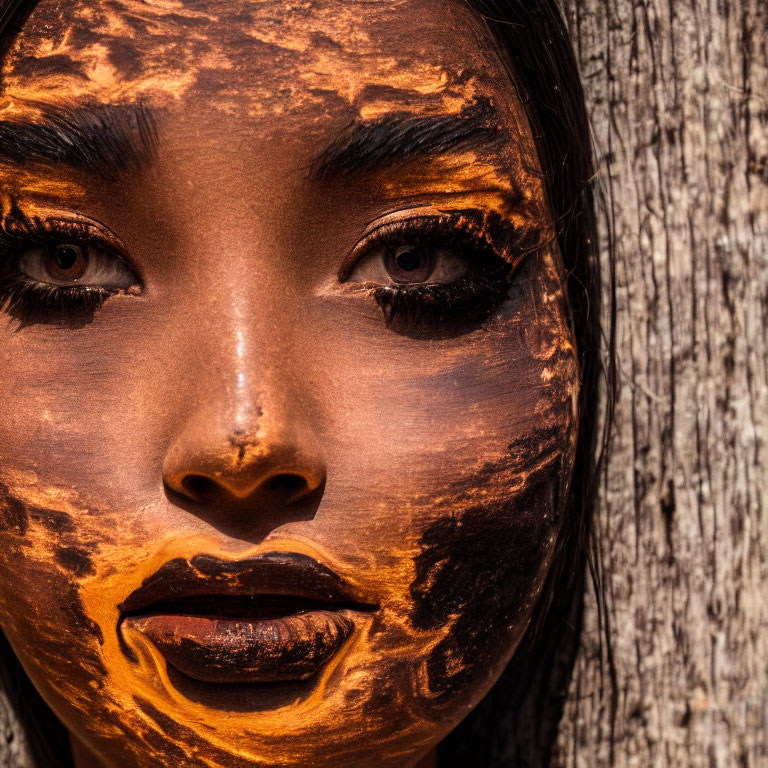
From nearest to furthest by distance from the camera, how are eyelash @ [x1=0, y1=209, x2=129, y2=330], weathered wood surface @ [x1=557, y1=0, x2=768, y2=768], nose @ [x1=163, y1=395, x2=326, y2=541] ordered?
nose @ [x1=163, y1=395, x2=326, y2=541] → eyelash @ [x1=0, y1=209, x2=129, y2=330] → weathered wood surface @ [x1=557, y1=0, x2=768, y2=768]

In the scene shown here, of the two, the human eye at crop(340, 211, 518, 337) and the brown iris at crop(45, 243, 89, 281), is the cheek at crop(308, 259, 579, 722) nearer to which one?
the human eye at crop(340, 211, 518, 337)

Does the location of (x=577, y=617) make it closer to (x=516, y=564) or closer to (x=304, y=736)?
(x=516, y=564)

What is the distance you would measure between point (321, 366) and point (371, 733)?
0.42 m

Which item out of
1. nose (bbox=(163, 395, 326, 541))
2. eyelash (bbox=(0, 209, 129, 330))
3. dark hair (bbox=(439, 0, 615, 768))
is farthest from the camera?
dark hair (bbox=(439, 0, 615, 768))

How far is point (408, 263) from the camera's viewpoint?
1.25m

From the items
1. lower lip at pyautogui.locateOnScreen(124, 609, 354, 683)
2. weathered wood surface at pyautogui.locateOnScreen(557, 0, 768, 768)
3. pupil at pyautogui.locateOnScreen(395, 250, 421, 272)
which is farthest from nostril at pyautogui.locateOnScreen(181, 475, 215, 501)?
weathered wood surface at pyautogui.locateOnScreen(557, 0, 768, 768)

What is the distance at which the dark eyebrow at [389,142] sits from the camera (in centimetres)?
116

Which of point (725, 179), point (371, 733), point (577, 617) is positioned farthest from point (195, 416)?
point (725, 179)

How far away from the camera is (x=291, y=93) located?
1145 millimetres

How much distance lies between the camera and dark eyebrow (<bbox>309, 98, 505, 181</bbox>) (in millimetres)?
1155

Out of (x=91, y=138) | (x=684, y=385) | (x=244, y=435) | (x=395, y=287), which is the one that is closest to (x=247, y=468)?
(x=244, y=435)

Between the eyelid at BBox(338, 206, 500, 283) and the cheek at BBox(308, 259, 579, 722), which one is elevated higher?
the eyelid at BBox(338, 206, 500, 283)

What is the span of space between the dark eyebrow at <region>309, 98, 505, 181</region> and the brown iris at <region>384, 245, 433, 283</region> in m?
0.11

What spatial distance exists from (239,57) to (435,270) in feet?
1.07
